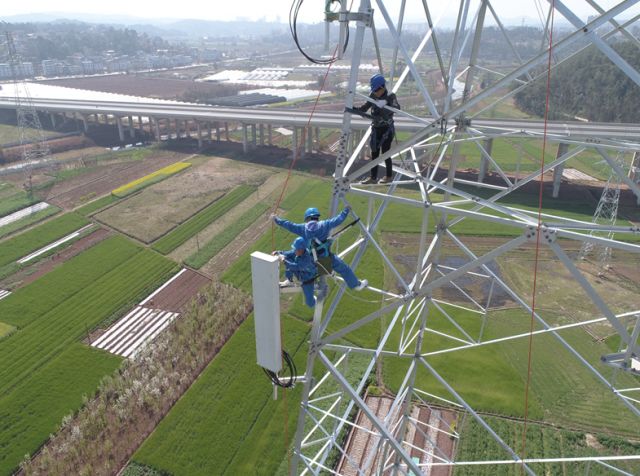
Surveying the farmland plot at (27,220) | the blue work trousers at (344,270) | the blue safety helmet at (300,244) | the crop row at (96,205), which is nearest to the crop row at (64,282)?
the crop row at (96,205)

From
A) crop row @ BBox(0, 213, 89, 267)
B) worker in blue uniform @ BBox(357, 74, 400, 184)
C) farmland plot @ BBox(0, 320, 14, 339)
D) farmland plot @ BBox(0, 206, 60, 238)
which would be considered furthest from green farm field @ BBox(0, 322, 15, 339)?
worker in blue uniform @ BBox(357, 74, 400, 184)

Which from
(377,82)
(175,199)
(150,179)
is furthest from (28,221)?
(377,82)

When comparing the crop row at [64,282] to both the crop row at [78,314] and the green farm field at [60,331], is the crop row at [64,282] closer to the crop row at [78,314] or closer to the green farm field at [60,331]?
the green farm field at [60,331]

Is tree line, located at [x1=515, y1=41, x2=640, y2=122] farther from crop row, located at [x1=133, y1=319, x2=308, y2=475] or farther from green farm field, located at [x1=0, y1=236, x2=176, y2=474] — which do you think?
crop row, located at [x1=133, y1=319, x2=308, y2=475]

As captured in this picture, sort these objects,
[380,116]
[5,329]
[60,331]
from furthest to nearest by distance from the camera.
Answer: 1. [5,329]
2. [60,331]
3. [380,116]

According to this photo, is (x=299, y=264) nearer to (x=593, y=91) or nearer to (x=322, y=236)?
(x=322, y=236)

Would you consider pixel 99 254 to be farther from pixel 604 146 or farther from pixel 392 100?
pixel 604 146

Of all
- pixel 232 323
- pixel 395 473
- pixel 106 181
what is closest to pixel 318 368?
pixel 232 323
